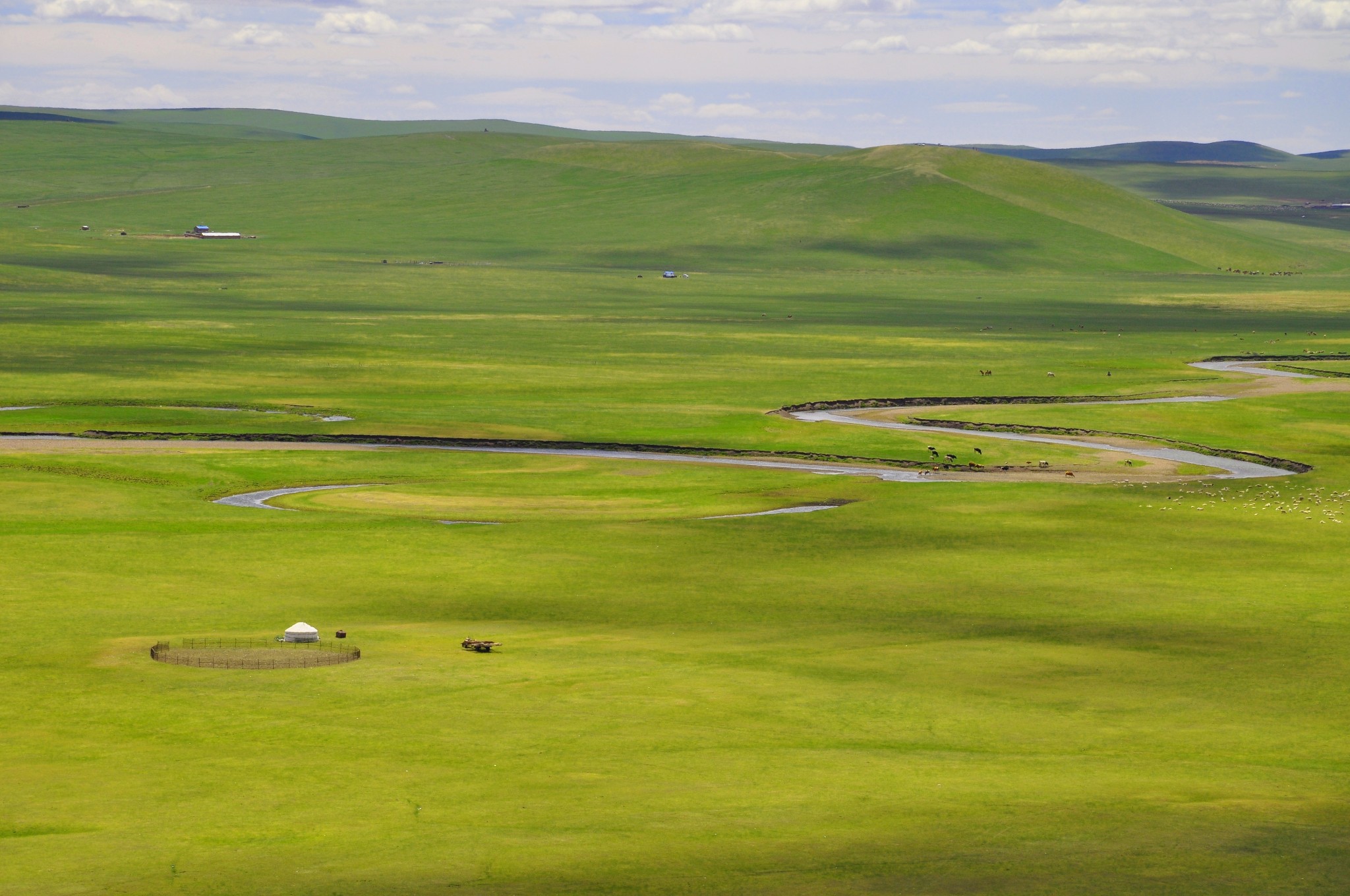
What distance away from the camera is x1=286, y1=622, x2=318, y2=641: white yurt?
52625mm

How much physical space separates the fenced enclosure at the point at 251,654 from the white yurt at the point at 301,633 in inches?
5.1

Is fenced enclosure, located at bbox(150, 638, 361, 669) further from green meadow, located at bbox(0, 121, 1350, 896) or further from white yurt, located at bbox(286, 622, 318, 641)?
green meadow, located at bbox(0, 121, 1350, 896)

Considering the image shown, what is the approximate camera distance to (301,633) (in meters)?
52.7

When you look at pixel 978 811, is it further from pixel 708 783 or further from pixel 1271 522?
pixel 1271 522

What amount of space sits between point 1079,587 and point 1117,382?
72192 mm

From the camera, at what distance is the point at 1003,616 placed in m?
58.5

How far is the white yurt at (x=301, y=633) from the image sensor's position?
5262 centimetres

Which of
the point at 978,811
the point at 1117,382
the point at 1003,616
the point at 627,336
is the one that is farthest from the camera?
the point at 627,336

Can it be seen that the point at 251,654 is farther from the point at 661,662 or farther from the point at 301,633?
the point at 661,662

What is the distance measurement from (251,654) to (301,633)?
1.67 m

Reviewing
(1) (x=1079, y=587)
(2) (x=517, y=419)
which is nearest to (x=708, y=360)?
(2) (x=517, y=419)

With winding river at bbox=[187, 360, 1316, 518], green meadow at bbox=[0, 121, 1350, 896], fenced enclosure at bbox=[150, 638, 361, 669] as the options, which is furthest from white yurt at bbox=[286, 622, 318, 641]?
winding river at bbox=[187, 360, 1316, 518]

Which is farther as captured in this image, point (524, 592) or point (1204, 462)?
point (1204, 462)

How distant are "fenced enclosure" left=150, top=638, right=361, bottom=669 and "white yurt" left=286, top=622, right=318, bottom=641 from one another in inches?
5.1
